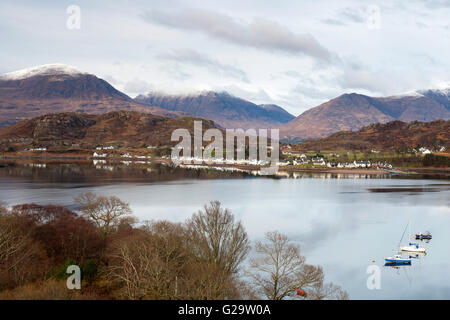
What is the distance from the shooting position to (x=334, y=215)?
137ft

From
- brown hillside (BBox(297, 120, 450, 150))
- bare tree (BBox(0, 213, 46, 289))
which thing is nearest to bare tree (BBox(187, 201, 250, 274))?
bare tree (BBox(0, 213, 46, 289))

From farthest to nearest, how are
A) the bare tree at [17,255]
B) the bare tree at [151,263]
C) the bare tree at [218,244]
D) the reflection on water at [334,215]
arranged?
the reflection on water at [334,215] → the bare tree at [218,244] → the bare tree at [17,255] → the bare tree at [151,263]

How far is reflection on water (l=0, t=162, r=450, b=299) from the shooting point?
2286 centimetres

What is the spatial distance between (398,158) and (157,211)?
348 ft

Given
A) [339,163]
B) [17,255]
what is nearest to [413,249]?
[17,255]

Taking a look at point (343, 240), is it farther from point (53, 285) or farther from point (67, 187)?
point (67, 187)

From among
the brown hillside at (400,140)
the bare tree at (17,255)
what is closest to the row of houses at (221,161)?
the brown hillside at (400,140)

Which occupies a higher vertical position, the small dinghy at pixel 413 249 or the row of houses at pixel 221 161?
the row of houses at pixel 221 161

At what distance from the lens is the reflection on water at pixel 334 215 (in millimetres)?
22859

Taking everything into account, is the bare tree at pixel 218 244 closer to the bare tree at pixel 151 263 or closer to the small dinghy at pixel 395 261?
the bare tree at pixel 151 263

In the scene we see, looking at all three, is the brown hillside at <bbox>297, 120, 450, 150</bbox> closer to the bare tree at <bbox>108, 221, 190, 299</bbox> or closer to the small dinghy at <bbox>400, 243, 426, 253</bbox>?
the small dinghy at <bbox>400, 243, 426, 253</bbox>

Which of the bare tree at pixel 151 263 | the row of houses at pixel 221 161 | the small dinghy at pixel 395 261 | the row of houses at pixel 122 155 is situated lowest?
the small dinghy at pixel 395 261
